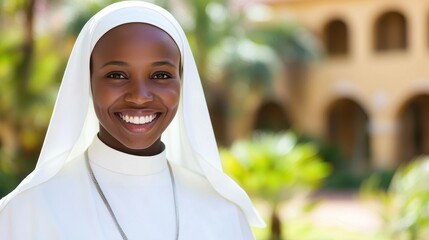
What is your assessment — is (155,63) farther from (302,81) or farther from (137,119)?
(302,81)

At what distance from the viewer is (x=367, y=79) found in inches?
949

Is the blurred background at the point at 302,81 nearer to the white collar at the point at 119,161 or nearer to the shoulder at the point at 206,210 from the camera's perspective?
the shoulder at the point at 206,210

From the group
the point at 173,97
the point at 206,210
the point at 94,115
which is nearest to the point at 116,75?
the point at 173,97

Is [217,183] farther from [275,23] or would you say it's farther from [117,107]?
[275,23]

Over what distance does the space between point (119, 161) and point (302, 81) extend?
22678 millimetres

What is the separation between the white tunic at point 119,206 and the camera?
2.44 metres

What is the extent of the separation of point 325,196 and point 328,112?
528 centimetres

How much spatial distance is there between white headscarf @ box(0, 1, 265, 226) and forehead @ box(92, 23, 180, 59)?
0.02 m

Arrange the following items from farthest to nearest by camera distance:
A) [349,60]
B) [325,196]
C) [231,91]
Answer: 1. [349,60]
2. [231,91]
3. [325,196]

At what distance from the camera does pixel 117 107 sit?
97.6 inches

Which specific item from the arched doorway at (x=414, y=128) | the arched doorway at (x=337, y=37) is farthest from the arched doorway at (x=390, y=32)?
the arched doorway at (x=414, y=128)

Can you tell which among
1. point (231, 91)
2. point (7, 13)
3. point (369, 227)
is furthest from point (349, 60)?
point (7, 13)

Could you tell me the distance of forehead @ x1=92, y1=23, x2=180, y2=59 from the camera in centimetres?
248

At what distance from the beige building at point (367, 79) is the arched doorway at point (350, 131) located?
0.03m
